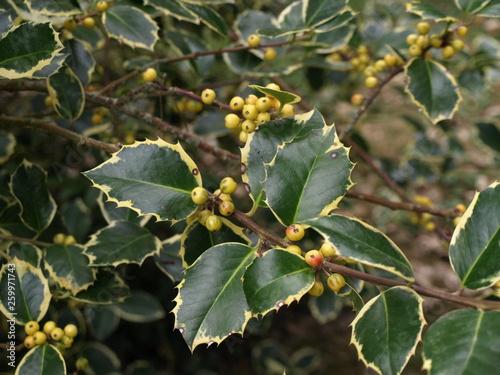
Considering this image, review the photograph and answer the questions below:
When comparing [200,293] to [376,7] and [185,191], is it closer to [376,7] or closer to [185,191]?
[185,191]

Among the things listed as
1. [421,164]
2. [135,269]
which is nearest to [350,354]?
[421,164]

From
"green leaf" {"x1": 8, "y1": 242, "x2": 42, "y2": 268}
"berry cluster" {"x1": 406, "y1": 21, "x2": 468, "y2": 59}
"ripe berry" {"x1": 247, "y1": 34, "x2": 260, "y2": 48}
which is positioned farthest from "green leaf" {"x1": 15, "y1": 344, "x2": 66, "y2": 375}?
"berry cluster" {"x1": 406, "y1": 21, "x2": 468, "y2": 59}

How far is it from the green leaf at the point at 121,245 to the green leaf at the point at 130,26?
1.61ft

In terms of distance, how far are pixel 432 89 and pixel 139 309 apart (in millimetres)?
1229

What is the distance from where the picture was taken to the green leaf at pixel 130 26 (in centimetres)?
122

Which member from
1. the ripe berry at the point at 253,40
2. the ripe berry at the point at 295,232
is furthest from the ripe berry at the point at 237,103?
the ripe berry at the point at 253,40

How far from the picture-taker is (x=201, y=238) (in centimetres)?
97

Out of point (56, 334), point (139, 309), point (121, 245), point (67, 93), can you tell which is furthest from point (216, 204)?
point (139, 309)

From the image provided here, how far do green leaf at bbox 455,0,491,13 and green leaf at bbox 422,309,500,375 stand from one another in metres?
0.86

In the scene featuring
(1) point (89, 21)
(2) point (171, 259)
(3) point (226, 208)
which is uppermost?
(1) point (89, 21)

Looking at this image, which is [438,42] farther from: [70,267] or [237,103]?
[70,267]

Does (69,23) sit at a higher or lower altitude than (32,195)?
higher

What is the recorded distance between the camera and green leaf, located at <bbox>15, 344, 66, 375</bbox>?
948 mm

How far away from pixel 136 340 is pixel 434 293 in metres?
1.73
